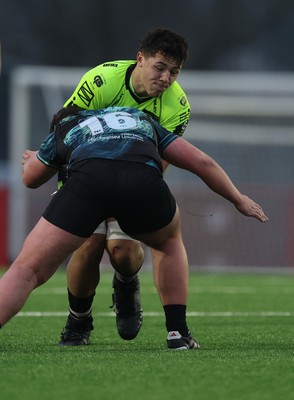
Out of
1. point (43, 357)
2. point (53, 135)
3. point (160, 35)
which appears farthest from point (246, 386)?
point (160, 35)

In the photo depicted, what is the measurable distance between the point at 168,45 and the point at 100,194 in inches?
42.2

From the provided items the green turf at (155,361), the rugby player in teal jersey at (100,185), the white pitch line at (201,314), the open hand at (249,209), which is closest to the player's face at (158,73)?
the rugby player in teal jersey at (100,185)

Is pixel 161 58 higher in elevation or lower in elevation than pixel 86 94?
higher

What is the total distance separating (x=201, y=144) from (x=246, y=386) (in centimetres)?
1458

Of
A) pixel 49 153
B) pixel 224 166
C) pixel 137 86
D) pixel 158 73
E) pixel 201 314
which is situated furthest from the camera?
pixel 224 166

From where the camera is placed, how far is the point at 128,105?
296 inches

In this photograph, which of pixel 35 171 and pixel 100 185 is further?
pixel 35 171

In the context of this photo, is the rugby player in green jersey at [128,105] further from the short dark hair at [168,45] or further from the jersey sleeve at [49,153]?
the jersey sleeve at [49,153]

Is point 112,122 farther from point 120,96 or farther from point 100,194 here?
point 120,96

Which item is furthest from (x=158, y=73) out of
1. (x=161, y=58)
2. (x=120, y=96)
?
(x=120, y=96)

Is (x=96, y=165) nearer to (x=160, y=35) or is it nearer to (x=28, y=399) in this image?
(x=160, y=35)

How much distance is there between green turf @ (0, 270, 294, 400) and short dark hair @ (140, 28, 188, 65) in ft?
5.36

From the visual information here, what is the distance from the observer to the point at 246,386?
211 inches

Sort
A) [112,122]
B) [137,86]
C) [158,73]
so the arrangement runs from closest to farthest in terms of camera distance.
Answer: [112,122]
[158,73]
[137,86]
